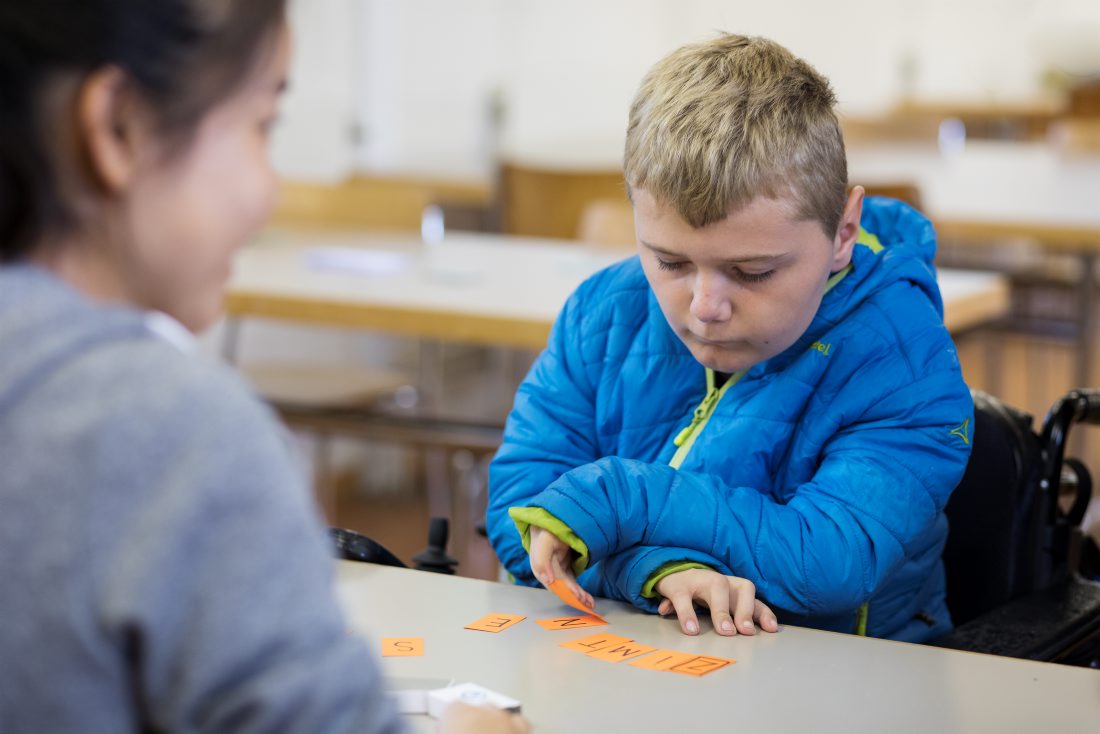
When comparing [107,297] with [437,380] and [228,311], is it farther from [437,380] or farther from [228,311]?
[437,380]

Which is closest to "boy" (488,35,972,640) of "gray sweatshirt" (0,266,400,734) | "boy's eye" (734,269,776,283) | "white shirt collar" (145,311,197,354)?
"boy's eye" (734,269,776,283)

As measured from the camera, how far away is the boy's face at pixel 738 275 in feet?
4.16

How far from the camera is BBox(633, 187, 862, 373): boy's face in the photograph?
1269 mm

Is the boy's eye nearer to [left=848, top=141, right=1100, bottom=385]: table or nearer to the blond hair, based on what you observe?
the blond hair

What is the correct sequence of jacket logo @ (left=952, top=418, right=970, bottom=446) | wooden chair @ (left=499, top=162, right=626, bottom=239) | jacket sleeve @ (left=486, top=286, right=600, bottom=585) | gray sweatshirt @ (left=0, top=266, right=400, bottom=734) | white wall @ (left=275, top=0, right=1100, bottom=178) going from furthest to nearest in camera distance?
1. white wall @ (left=275, top=0, right=1100, bottom=178)
2. wooden chair @ (left=499, top=162, right=626, bottom=239)
3. jacket sleeve @ (left=486, top=286, right=600, bottom=585)
4. jacket logo @ (left=952, top=418, right=970, bottom=446)
5. gray sweatshirt @ (left=0, top=266, right=400, bottom=734)

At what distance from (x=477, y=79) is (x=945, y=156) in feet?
6.34

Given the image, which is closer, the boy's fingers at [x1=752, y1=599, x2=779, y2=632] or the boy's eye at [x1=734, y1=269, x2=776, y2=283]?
the boy's fingers at [x1=752, y1=599, x2=779, y2=632]

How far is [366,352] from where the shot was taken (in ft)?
16.0

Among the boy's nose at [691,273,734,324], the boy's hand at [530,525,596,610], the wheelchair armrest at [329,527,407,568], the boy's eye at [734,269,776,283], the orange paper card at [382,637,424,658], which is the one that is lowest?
the orange paper card at [382,637,424,658]

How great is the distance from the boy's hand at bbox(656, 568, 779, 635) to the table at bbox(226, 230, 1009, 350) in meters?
1.37

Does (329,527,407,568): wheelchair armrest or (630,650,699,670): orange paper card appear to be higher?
(329,527,407,568): wheelchair armrest

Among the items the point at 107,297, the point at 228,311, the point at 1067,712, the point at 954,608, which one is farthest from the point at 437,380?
the point at 107,297

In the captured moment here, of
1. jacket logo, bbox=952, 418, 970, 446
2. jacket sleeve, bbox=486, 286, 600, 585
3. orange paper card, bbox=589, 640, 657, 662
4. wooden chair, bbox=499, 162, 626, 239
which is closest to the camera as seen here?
orange paper card, bbox=589, 640, 657, 662

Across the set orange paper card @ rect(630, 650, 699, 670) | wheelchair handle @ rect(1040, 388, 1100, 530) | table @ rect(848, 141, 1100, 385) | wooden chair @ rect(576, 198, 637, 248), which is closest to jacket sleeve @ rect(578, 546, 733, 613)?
orange paper card @ rect(630, 650, 699, 670)
